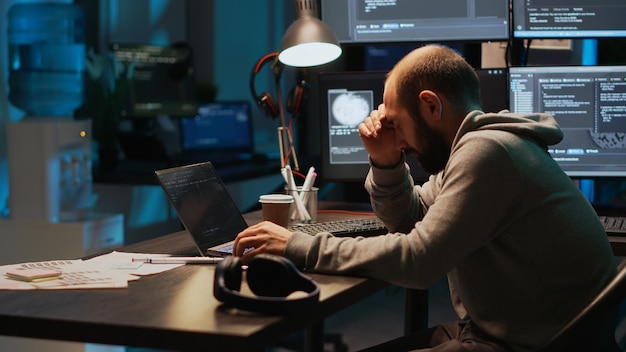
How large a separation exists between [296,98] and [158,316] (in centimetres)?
171

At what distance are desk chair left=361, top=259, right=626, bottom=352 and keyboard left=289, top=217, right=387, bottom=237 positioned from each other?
74 cm

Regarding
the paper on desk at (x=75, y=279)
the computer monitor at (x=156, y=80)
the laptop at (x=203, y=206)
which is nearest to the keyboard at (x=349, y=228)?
the laptop at (x=203, y=206)

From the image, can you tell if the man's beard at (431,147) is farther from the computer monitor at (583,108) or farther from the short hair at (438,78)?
the computer monitor at (583,108)

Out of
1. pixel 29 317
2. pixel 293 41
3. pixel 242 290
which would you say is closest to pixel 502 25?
pixel 293 41

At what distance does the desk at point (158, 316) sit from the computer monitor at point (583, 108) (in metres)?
1.46

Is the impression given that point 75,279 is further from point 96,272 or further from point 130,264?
point 130,264

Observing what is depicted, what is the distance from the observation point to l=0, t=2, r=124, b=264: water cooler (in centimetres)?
382

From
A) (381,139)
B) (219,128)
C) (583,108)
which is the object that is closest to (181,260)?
(381,139)

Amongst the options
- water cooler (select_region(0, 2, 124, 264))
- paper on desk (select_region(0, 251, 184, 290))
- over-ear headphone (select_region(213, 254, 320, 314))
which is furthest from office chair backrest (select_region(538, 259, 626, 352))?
water cooler (select_region(0, 2, 124, 264))

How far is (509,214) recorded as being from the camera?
171 centimetres

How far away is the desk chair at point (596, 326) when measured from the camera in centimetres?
159

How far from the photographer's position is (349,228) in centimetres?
232

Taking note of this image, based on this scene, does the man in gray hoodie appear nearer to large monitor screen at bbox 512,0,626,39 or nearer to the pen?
the pen

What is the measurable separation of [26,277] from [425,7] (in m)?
1.84
